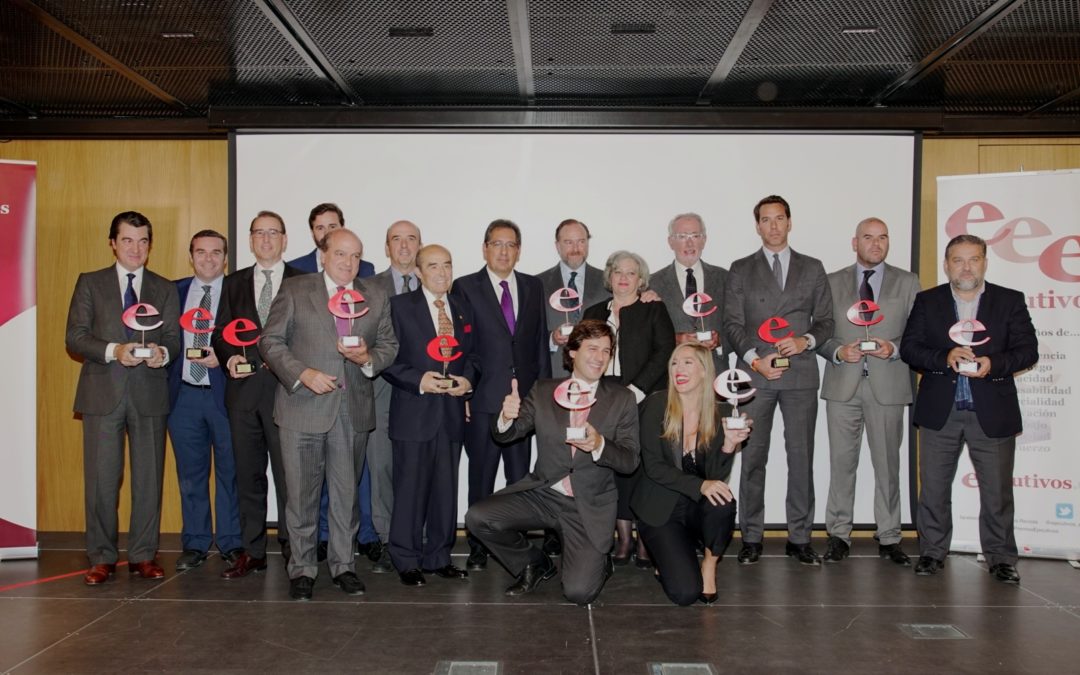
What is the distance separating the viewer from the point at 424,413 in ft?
16.5

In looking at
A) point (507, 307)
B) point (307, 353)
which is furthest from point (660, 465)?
point (307, 353)

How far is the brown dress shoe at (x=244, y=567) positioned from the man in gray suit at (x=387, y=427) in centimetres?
62

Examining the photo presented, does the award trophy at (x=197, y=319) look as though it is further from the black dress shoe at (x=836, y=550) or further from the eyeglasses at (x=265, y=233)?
the black dress shoe at (x=836, y=550)

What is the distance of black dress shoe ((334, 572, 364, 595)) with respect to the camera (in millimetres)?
4879

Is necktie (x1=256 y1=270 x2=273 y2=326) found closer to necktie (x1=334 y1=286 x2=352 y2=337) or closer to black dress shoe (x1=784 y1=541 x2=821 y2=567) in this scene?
necktie (x1=334 y1=286 x2=352 y2=337)

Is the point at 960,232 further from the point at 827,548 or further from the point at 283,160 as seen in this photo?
the point at 283,160

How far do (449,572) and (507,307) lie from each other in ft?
4.95

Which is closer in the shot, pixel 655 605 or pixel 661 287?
pixel 655 605

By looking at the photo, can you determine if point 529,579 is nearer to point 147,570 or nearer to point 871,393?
point 147,570

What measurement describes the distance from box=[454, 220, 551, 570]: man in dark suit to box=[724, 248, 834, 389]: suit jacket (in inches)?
47.0

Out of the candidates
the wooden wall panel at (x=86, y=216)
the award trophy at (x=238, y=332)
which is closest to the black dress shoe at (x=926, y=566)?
the award trophy at (x=238, y=332)

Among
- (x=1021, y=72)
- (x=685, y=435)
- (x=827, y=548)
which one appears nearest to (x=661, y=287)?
(x=685, y=435)

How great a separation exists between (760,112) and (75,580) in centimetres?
521

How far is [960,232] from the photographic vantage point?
6.11 metres
